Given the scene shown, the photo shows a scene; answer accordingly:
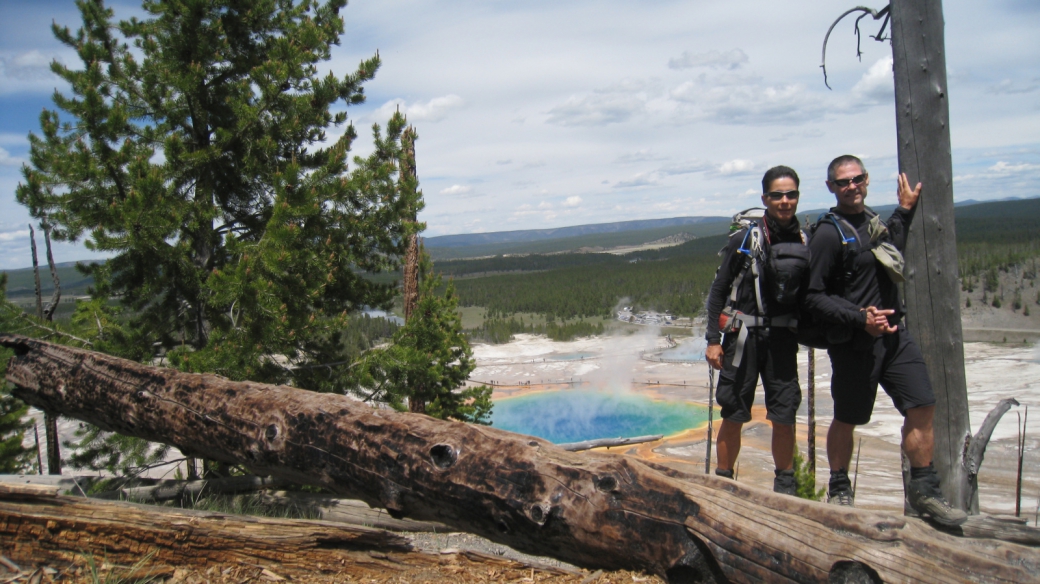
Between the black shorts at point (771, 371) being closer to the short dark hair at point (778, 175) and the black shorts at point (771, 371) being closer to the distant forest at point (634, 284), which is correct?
the short dark hair at point (778, 175)

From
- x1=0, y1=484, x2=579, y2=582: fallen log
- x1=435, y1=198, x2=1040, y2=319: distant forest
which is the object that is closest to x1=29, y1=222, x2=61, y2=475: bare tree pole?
x1=0, y1=484, x2=579, y2=582: fallen log

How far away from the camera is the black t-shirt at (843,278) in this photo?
3.41 meters

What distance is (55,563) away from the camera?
2.91 m

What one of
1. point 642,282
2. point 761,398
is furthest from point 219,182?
point 642,282

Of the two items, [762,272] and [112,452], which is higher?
[762,272]

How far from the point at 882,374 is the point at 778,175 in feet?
4.04

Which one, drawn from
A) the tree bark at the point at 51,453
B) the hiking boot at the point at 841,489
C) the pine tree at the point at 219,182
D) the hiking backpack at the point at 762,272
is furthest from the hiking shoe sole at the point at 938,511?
the tree bark at the point at 51,453

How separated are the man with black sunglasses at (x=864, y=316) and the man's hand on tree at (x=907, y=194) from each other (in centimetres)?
26

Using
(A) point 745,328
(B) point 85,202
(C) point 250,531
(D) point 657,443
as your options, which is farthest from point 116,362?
(D) point 657,443

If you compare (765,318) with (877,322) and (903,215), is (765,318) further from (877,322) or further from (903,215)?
(903,215)

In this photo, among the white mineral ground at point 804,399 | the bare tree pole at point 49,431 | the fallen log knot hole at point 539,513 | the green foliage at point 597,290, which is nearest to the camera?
the fallen log knot hole at point 539,513

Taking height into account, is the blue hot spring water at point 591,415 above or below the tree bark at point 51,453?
below

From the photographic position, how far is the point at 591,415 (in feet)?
101

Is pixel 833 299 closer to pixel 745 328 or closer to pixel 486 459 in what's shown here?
pixel 745 328
